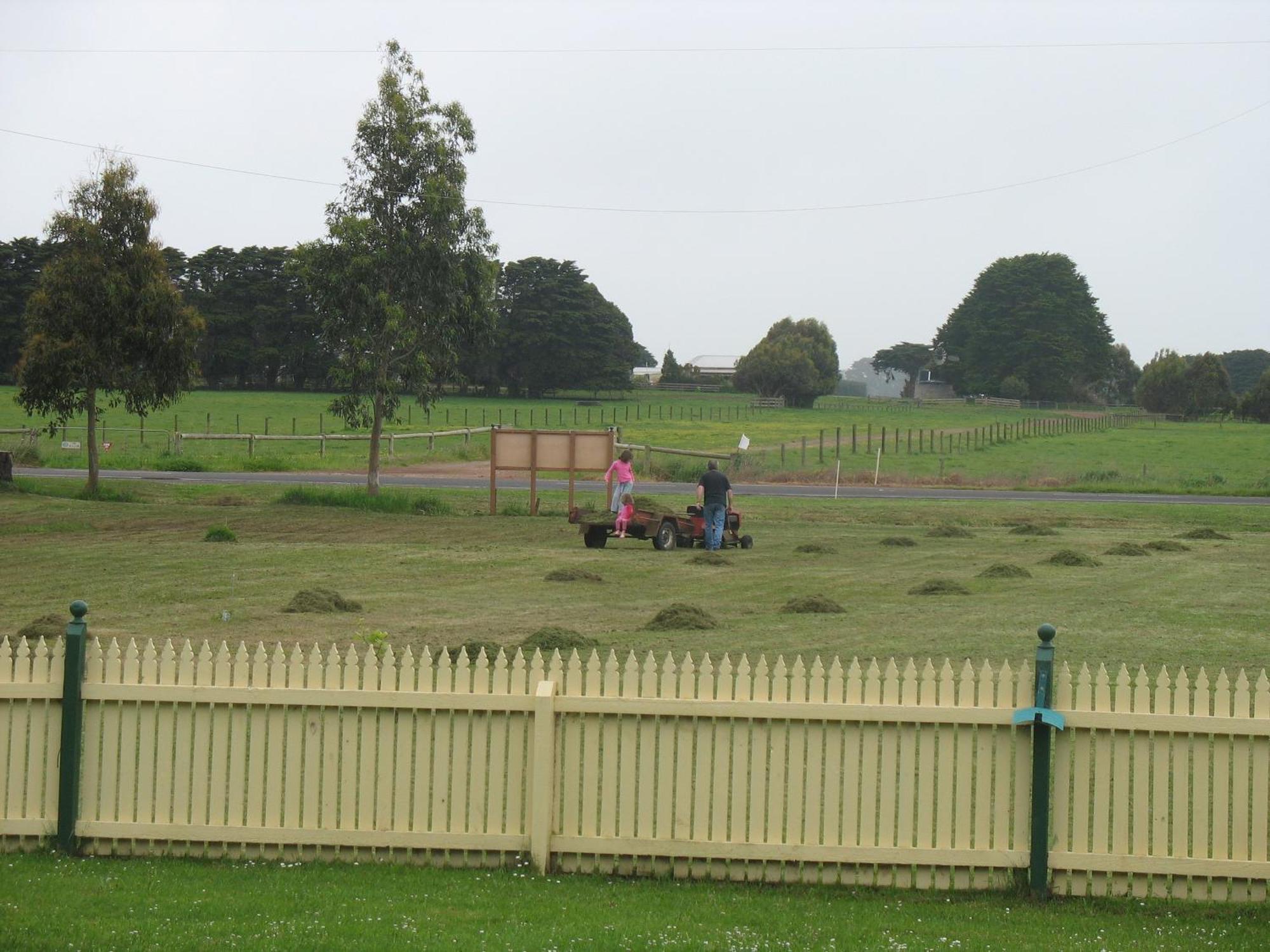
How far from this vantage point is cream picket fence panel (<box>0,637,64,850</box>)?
805cm

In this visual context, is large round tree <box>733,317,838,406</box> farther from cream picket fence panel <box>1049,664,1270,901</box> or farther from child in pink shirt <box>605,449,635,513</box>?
cream picket fence panel <box>1049,664,1270,901</box>

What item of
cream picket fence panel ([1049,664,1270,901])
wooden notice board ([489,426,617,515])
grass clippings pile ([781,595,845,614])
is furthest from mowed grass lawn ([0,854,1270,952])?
wooden notice board ([489,426,617,515])

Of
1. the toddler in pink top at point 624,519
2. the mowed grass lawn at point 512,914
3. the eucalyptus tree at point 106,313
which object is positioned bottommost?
the mowed grass lawn at point 512,914

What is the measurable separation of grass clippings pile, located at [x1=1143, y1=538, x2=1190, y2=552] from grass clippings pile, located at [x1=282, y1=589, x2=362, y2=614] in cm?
1643

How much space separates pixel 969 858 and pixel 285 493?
32056 mm

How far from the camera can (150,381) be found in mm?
36312

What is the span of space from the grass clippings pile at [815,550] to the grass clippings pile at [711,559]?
5.75 ft

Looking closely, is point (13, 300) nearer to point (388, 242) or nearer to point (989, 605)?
point (388, 242)

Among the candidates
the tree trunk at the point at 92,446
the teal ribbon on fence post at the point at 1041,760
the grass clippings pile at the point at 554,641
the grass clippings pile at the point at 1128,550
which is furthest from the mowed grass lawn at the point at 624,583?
the teal ribbon on fence post at the point at 1041,760

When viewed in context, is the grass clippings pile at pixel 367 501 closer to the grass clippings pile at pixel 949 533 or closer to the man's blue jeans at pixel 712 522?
the man's blue jeans at pixel 712 522

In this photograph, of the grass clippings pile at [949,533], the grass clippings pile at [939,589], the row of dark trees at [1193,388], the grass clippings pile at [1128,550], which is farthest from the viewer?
the row of dark trees at [1193,388]

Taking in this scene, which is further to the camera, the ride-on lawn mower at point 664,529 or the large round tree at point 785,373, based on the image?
the large round tree at point 785,373

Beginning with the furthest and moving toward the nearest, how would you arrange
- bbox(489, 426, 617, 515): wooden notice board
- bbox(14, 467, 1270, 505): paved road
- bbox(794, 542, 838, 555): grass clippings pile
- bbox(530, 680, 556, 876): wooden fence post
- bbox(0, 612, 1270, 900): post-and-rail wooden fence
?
bbox(14, 467, 1270, 505): paved road < bbox(489, 426, 617, 515): wooden notice board < bbox(794, 542, 838, 555): grass clippings pile < bbox(530, 680, 556, 876): wooden fence post < bbox(0, 612, 1270, 900): post-and-rail wooden fence

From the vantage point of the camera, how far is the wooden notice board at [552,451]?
33188 mm
